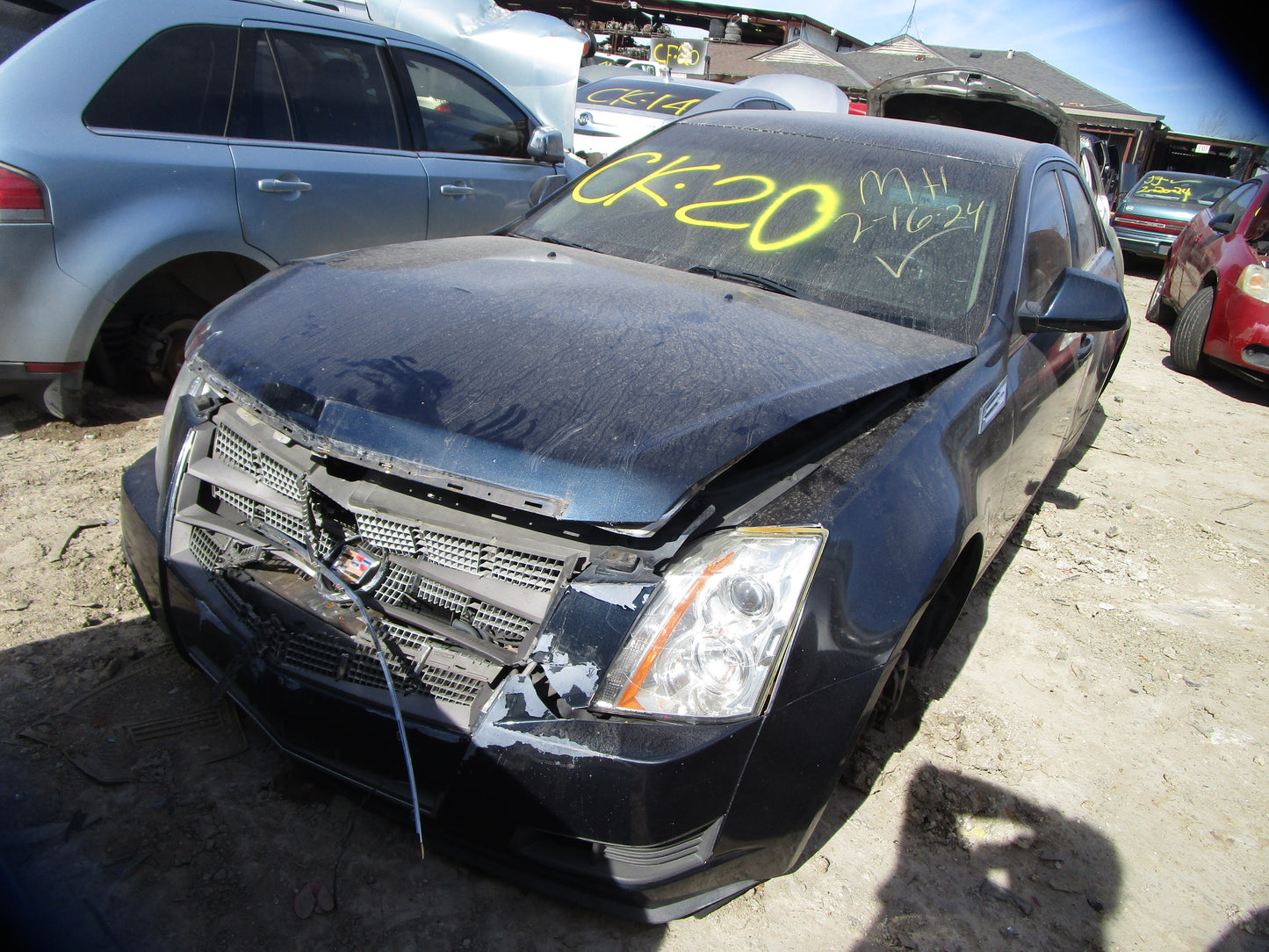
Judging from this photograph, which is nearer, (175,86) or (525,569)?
(525,569)

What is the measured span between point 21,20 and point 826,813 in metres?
3.97

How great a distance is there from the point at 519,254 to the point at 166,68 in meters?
1.93

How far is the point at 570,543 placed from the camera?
4.94 ft

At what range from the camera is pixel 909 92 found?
6883mm

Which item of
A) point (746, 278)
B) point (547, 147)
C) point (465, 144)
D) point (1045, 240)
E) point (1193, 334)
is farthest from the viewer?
point (1193, 334)

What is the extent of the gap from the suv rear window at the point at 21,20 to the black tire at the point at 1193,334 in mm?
7444

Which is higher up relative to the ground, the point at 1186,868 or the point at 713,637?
the point at 713,637

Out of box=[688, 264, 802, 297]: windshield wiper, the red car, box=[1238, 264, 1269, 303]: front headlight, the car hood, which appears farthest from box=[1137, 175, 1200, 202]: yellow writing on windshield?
the car hood

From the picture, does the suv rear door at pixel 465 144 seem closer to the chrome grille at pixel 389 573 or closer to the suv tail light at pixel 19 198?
the suv tail light at pixel 19 198

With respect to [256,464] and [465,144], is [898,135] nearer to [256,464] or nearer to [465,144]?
[256,464]

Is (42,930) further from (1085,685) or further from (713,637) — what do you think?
(1085,685)

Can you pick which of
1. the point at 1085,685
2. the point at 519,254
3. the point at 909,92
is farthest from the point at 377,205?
the point at 909,92

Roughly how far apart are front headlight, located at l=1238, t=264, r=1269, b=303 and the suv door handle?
6306 mm

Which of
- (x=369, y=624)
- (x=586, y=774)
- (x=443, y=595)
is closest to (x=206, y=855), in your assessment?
(x=369, y=624)
